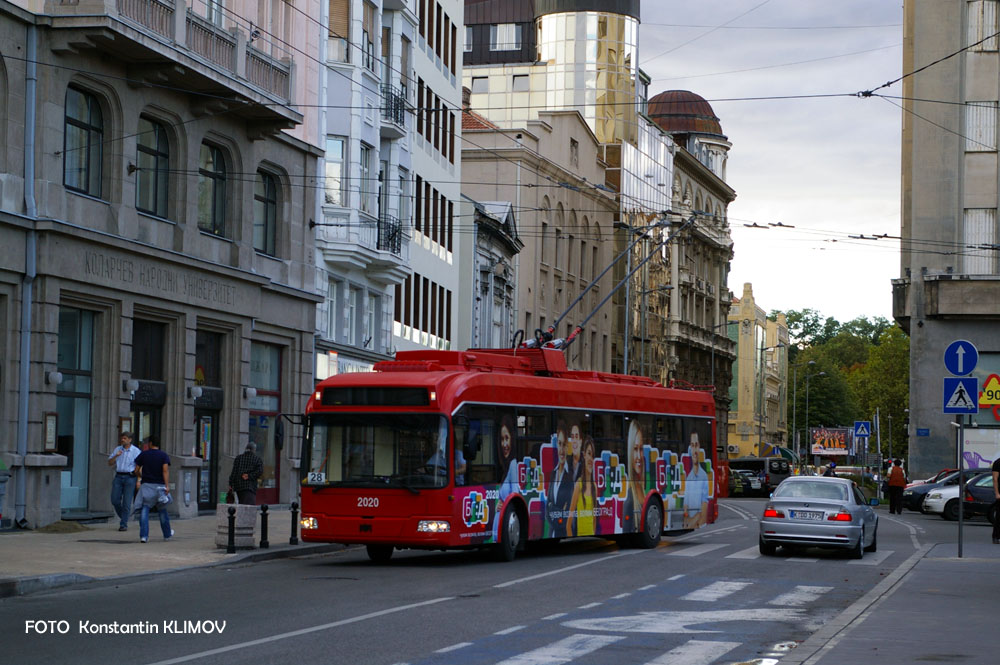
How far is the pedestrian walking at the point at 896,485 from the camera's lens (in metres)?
47.1

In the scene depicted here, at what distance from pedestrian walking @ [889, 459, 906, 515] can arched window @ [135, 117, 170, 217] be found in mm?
25243

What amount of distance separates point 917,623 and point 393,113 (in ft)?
102

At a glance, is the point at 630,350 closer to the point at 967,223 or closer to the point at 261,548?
the point at 967,223

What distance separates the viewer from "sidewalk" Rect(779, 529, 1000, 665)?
39.9 ft

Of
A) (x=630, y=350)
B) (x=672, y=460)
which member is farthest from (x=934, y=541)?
(x=630, y=350)

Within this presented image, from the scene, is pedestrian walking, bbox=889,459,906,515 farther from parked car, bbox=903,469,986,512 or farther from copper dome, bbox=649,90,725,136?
copper dome, bbox=649,90,725,136

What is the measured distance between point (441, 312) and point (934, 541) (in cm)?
2603

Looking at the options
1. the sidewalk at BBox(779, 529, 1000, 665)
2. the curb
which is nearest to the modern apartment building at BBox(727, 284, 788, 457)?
the curb

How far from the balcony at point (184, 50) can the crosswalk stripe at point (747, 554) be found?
14.1 meters

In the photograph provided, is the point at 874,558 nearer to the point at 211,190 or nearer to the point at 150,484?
the point at 150,484

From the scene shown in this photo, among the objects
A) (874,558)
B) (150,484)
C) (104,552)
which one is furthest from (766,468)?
(104,552)

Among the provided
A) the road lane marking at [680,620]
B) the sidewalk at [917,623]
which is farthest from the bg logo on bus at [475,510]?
the road lane marking at [680,620]

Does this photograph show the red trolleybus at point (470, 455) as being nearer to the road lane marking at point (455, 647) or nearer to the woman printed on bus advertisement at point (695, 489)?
the woman printed on bus advertisement at point (695, 489)

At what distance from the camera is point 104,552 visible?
2206cm
